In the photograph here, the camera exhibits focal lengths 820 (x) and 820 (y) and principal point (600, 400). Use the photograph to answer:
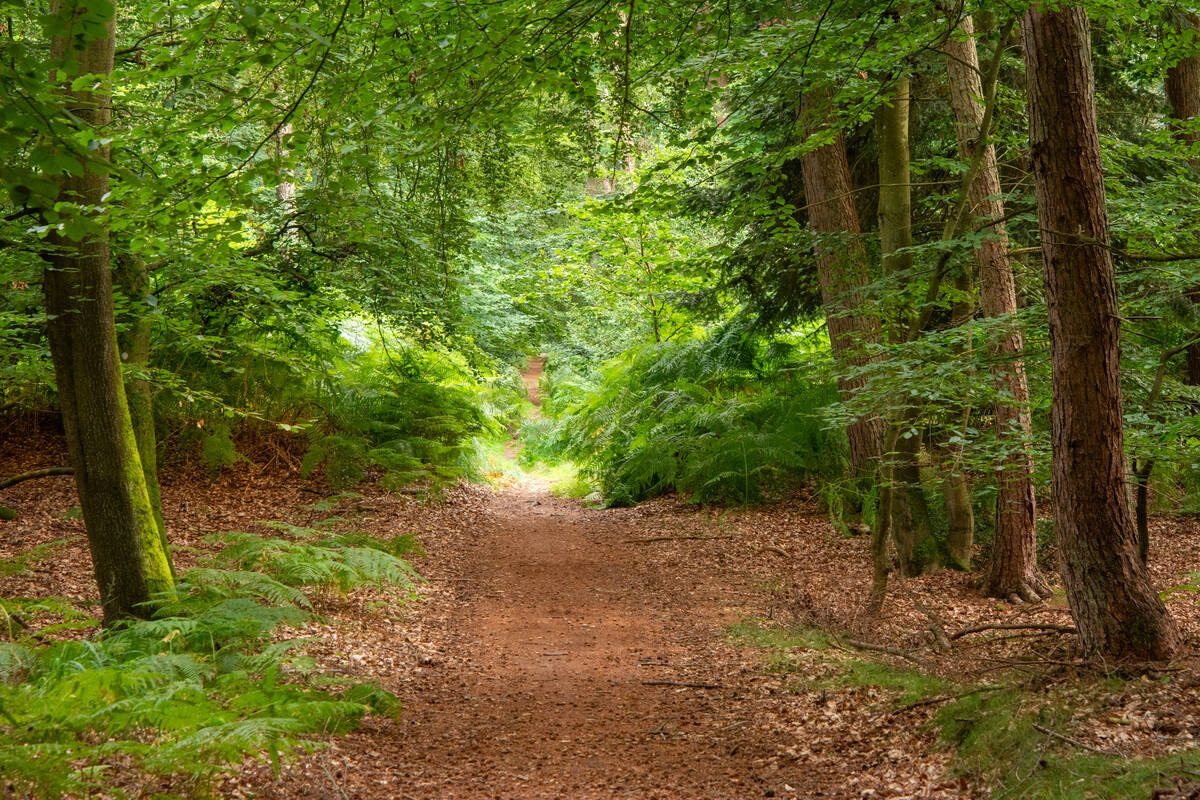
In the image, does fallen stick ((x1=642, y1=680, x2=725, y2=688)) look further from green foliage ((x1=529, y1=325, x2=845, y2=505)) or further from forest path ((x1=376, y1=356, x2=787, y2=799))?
green foliage ((x1=529, y1=325, x2=845, y2=505))

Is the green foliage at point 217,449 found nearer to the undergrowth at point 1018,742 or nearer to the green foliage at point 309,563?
the green foliage at point 309,563

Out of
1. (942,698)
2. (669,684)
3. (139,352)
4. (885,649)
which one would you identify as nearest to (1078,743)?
(942,698)

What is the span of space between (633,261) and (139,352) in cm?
759

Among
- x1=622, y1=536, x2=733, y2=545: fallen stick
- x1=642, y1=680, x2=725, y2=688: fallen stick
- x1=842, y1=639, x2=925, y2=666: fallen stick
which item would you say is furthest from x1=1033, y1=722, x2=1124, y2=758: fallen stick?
x1=622, y1=536, x2=733, y2=545: fallen stick

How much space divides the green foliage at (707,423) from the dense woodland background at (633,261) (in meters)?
0.07

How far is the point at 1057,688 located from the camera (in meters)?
3.74

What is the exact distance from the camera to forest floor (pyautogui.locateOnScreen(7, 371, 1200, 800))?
3.60 metres

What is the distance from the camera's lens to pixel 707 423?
A: 11086mm

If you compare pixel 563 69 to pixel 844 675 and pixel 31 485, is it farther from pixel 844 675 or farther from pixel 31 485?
pixel 31 485

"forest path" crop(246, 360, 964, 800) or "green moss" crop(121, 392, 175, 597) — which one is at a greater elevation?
"green moss" crop(121, 392, 175, 597)

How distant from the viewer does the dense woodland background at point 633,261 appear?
402 centimetres

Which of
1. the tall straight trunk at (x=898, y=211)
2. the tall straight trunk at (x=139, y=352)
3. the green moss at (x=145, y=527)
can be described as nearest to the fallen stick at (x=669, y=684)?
the tall straight trunk at (x=898, y=211)

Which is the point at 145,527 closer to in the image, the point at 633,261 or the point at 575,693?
the point at 575,693

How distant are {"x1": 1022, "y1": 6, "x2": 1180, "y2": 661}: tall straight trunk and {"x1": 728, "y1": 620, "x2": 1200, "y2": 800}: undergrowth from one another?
1.91ft
